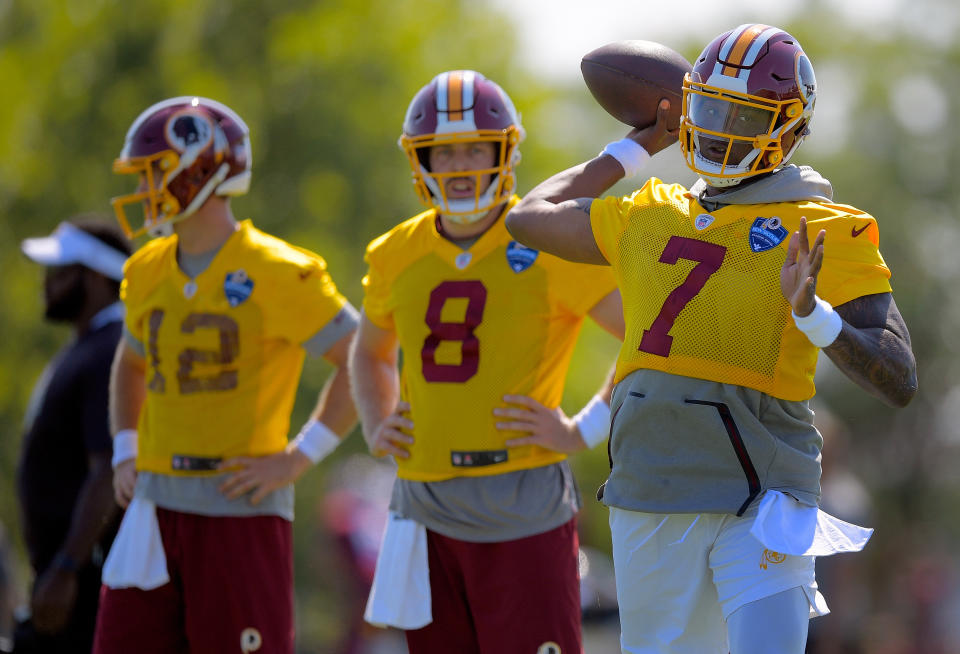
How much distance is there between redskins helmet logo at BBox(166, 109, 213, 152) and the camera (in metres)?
5.36

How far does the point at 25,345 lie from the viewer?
16.6 meters

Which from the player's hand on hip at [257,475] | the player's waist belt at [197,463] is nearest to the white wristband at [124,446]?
the player's waist belt at [197,463]

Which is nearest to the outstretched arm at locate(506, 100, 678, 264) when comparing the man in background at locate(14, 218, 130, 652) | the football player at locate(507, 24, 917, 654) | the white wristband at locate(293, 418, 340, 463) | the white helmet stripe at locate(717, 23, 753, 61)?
the football player at locate(507, 24, 917, 654)

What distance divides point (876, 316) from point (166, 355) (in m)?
2.75

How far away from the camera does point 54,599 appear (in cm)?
568

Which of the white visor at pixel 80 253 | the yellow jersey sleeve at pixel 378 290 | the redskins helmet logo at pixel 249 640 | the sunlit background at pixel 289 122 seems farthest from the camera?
the sunlit background at pixel 289 122

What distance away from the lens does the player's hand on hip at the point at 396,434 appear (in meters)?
4.73

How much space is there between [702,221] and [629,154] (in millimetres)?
429

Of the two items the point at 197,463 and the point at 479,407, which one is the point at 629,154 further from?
the point at 197,463

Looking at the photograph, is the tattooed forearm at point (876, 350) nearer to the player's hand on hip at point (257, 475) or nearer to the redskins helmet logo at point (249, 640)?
the player's hand on hip at point (257, 475)

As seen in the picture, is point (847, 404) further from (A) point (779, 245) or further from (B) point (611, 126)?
(A) point (779, 245)

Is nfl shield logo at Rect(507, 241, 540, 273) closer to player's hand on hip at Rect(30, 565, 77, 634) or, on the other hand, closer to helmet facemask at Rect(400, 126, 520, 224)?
helmet facemask at Rect(400, 126, 520, 224)

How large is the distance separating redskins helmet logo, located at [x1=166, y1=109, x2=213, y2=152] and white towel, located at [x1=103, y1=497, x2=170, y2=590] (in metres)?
1.43

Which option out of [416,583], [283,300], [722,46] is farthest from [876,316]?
[283,300]
